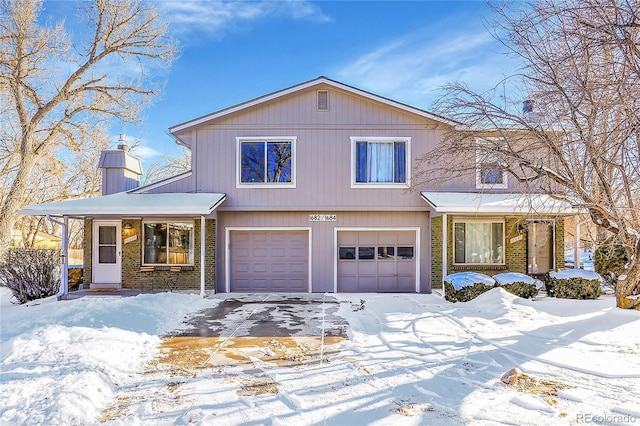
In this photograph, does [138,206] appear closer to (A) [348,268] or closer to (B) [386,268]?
(A) [348,268]

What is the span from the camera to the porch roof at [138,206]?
1178 centimetres

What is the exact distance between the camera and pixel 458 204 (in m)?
12.0

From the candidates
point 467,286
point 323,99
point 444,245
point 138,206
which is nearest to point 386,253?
point 444,245

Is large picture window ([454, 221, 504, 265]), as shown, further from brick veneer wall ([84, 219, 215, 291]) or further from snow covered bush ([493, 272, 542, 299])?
brick veneer wall ([84, 219, 215, 291])

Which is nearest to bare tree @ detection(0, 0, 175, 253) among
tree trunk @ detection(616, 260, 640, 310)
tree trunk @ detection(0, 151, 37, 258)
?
tree trunk @ detection(0, 151, 37, 258)

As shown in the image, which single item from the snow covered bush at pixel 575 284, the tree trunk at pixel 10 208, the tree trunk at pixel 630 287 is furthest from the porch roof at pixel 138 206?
the tree trunk at pixel 630 287

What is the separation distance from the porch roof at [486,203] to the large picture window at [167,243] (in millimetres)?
8137

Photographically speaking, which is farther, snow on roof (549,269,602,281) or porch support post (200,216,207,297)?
porch support post (200,216,207,297)

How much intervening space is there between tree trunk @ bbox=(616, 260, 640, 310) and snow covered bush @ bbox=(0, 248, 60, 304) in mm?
16323

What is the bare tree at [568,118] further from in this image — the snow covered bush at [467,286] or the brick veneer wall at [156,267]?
the brick veneer wall at [156,267]

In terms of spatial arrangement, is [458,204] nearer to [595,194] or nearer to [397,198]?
[397,198]

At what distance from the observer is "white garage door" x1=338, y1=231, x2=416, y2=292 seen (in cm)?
1357

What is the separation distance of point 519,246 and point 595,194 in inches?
214

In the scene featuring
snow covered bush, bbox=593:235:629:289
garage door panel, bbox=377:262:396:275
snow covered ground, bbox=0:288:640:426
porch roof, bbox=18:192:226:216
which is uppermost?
porch roof, bbox=18:192:226:216
